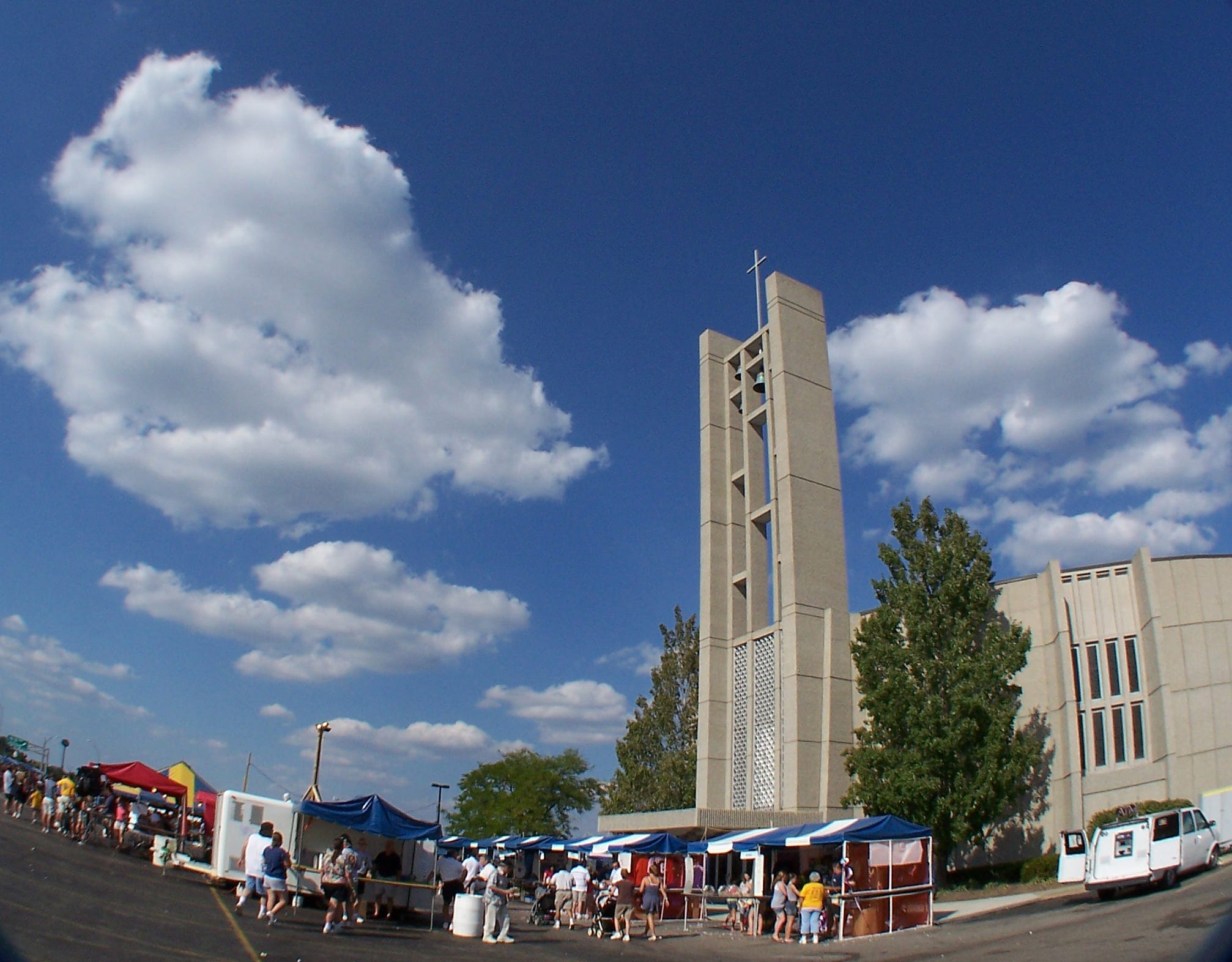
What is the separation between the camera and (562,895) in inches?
949

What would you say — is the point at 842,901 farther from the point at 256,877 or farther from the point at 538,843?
the point at 538,843

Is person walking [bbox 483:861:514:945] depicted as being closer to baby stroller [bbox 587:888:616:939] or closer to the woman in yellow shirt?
baby stroller [bbox 587:888:616:939]

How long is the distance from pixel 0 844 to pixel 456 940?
42.6ft

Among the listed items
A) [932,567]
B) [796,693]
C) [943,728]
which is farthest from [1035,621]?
[796,693]

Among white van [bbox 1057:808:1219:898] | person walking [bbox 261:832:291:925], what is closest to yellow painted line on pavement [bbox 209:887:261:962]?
person walking [bbox 261:832:291:925]

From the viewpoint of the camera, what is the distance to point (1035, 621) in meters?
32.4

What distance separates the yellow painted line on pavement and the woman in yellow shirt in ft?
37.1

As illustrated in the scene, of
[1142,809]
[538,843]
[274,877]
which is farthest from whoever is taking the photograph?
[538,843]

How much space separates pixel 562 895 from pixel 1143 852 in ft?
46.8

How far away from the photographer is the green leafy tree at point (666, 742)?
43.8m

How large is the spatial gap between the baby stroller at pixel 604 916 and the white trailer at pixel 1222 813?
57.6 ft

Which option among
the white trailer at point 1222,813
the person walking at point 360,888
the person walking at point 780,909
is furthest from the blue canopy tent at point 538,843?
the white trailer at point 1222,813

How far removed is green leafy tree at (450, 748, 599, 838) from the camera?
7844 cm

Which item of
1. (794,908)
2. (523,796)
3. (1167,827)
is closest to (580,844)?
(794,908)
